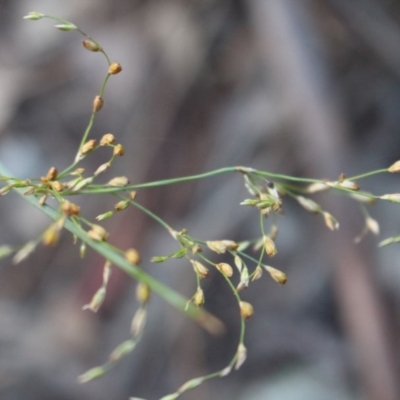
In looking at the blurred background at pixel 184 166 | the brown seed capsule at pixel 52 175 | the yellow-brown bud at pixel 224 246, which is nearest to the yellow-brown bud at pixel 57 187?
the brown seed capsule at pixel 52 175

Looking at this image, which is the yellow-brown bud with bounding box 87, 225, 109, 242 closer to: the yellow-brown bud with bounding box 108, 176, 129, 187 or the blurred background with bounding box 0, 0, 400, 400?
the yellow-brown bud with bounding box 108, 176, 129, 187

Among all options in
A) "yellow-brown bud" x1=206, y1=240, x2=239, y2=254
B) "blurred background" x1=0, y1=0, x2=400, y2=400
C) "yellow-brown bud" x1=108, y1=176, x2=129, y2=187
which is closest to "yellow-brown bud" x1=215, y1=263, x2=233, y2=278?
"yellow-brown bud" x1=206, y1=240, x2=239, y2=254

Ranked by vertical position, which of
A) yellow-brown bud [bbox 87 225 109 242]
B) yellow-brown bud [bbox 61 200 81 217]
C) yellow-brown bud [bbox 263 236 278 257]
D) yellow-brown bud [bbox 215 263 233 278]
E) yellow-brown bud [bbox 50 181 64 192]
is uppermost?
yellow-brown bud [bbox 61 200 81 217]

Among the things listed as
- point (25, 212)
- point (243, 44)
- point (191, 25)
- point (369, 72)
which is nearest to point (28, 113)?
point (25, 212)

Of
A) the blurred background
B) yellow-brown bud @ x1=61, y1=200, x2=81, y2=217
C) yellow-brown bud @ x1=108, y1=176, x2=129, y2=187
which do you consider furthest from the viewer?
the blurred background

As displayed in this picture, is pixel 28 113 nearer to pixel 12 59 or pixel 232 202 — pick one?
pixel 12 59

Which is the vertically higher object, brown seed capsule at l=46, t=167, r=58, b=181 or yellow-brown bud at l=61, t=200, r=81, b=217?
yellow-brown bud at l=61, t=200, r=81, b=217

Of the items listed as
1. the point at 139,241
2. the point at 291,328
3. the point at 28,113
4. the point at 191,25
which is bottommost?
the point at 291,328

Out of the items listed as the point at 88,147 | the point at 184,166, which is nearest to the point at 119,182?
the point at 88,147
